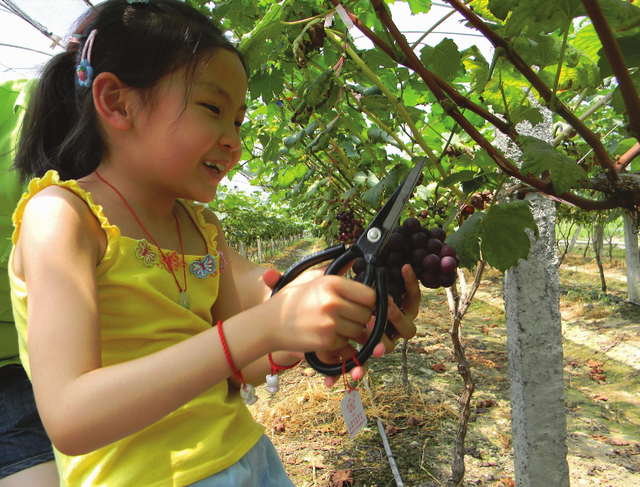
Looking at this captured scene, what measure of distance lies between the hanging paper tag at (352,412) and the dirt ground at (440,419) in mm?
1978

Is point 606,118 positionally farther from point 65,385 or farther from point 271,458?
point 65,385

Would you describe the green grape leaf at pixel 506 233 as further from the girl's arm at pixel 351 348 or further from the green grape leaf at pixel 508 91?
the green grape leaf at pixel 508 91

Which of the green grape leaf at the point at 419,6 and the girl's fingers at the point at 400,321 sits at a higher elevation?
the green grape leaf at the point at 419,6

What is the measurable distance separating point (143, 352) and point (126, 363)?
10.0 inches

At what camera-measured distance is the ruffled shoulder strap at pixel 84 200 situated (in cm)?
82

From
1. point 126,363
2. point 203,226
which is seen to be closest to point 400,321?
point 126,363

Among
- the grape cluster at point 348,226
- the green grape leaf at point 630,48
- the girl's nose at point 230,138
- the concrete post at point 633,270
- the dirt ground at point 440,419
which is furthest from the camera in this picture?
the concrete post at point 633,270

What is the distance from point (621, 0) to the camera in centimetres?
72

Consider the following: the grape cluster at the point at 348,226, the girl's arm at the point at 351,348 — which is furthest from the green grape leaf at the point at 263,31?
the grape cluster at the point at 348,226

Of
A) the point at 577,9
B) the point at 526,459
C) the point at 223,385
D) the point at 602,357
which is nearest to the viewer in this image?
the point at 577,9

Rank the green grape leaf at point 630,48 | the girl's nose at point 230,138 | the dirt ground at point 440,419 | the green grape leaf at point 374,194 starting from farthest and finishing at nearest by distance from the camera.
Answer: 1. the dirt ground at point 440,419
2. the green grape leaf at point 374,194
3. the girl's nose at point 230,138
4. the green grape leaf at point 630,48

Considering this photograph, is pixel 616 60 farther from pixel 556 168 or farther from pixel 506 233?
pixel 506 233

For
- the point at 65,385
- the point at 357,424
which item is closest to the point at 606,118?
the point at 357,424

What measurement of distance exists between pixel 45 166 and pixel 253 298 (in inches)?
26.5
